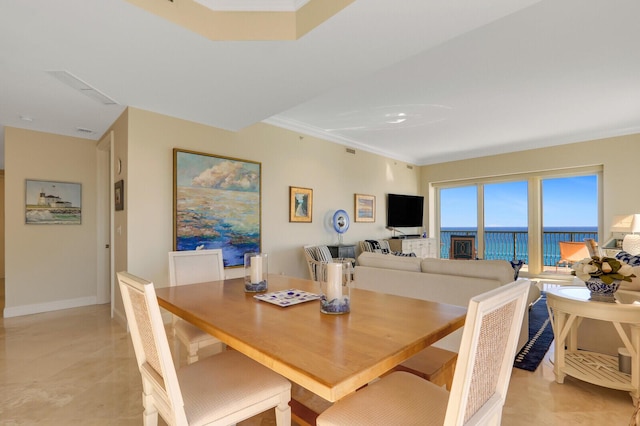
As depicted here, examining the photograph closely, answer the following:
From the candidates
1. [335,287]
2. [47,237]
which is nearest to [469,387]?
[335,287]

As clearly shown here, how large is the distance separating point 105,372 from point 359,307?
2286 millimetres

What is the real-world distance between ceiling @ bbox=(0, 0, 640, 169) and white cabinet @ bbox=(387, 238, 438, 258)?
2538mm

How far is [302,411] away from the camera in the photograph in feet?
5.30

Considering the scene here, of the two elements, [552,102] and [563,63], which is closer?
[563,63]

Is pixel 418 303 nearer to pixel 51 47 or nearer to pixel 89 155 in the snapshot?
pixel 51 47

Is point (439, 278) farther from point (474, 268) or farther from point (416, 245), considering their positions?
point (416, 245)

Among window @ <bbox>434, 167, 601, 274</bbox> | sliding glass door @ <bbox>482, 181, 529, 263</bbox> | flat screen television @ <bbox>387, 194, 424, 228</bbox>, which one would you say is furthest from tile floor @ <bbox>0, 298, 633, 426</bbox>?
sliding glass door @ <bbox>482, 181, 529, 263</bbox>

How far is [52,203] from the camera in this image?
428cm

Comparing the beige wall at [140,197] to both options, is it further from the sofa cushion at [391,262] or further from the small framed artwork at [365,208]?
the sofa cushion at [391,262]

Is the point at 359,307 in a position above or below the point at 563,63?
below

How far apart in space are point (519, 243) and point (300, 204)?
5352mm

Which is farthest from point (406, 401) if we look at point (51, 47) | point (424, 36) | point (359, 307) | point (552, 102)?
point (552, 102)

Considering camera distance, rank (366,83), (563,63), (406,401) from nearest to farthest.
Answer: (406,401), (563,63), (366,83)

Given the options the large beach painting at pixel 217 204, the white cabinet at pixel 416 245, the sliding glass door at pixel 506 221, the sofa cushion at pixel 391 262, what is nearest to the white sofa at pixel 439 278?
the sofa cushion at pixel 391 262
